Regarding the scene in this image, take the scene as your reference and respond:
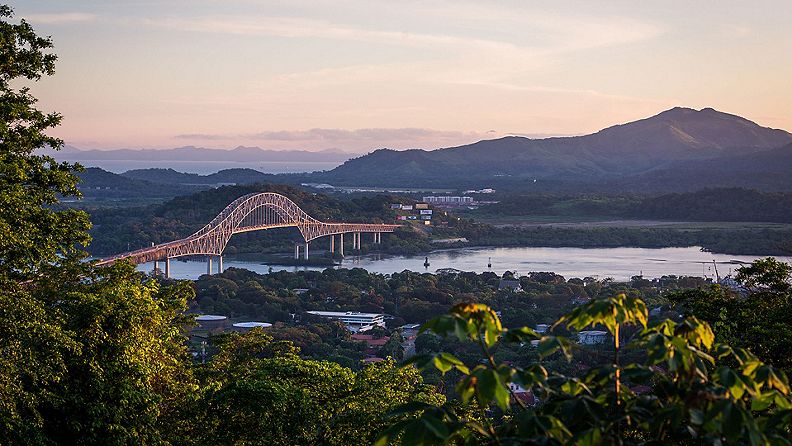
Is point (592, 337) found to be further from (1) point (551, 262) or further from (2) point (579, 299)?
(1) point (551, 262)

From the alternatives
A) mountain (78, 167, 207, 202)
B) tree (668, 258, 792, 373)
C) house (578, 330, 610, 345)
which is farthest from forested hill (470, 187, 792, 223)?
tree (668, 258, 792, 373)

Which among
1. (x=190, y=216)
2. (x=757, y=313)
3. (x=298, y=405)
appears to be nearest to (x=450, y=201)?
(x=190, y=216)

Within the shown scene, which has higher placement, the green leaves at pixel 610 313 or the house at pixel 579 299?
the green leaves at pixel 610 313

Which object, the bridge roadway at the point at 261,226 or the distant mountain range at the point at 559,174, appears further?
the distant mountain range at the point at 559,174

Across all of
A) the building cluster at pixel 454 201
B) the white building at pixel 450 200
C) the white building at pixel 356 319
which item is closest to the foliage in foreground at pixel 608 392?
the white building at pixel 356 319

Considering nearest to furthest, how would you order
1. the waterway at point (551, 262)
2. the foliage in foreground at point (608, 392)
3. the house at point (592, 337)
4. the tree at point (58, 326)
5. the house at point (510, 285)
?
1. the foliage in foreground at point (608, 392)
2. the tree at point (58, 326)
3. the house at point (592, 337)
4. the house at point (510, 285)
5. the waterway at point (551, 262)

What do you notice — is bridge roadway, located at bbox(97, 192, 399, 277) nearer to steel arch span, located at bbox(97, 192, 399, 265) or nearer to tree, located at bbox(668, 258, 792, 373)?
steel arch span, located at bbox(97, 192, 399, 265)

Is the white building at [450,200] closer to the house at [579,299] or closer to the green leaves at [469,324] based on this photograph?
the house at [579,299]

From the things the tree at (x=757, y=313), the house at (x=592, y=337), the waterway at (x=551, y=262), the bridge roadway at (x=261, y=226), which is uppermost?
the tree at (x=757, y=313)
